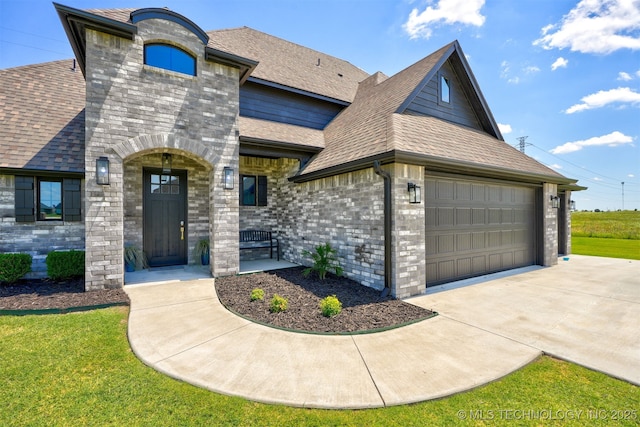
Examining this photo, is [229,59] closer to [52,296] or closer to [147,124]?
[147,124]

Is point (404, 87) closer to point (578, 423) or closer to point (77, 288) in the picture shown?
point (578, 423)

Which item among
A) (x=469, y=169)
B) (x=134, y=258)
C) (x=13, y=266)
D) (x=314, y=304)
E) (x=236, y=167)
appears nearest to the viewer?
(x=314, y=304)

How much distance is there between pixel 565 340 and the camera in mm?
3809

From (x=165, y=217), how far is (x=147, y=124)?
9.90ft

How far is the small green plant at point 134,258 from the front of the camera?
24.6ft

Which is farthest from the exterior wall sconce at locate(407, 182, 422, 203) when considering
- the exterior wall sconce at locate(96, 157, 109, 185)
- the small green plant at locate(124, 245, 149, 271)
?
the small green plant at locate(124, 245, 149, 271)

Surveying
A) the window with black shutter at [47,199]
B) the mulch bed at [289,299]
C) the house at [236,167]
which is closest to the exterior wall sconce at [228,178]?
the house at [236,167]

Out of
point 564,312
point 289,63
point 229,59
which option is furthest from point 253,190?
point 564,312

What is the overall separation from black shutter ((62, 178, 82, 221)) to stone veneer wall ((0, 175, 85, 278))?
0.16 meters

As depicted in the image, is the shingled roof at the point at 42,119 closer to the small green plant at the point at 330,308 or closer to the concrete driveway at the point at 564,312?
the small green plant at the point at 330,308

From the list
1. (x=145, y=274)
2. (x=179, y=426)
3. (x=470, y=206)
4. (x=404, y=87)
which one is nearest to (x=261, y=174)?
(x=145, y=274)

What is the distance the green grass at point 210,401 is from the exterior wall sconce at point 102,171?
3.61 m

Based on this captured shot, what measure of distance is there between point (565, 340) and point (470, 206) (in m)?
4.03

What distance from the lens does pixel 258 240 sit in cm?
972
